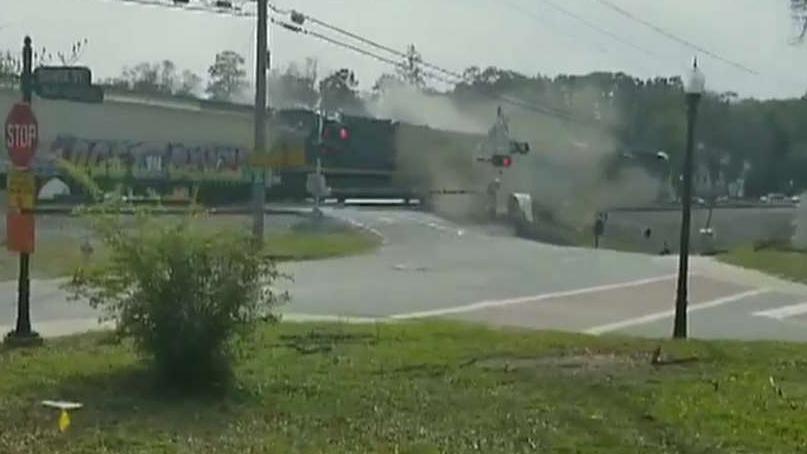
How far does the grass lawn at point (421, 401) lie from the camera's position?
8.26 meters

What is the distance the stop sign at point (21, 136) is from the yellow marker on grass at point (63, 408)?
5.52m

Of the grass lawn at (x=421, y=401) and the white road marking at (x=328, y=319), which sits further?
the white road marking at (x=328, y=319)

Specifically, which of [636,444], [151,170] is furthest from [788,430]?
[151,170]

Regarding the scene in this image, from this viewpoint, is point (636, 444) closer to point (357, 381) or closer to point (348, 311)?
point (357, 381)

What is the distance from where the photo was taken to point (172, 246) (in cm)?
1015

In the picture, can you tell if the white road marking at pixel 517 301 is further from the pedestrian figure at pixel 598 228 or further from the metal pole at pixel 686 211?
the pedestrian figure at pixel 598 228

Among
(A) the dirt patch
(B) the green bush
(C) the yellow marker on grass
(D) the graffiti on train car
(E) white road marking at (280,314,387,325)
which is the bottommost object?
(E) white road marking at (280,314,387,325)

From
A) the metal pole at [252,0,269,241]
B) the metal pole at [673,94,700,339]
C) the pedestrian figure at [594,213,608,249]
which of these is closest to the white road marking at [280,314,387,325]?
the metal pole at [673,94,700,339]

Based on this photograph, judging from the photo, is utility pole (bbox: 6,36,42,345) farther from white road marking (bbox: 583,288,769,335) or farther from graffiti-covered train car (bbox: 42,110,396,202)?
graffiti-covered train car (bbox: 42,110,396,202)

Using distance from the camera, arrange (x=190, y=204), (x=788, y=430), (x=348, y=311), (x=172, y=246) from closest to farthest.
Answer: (x=788, y=430)
(x=172, y=246)
(x=190, y=204)
(x=348, y=311)

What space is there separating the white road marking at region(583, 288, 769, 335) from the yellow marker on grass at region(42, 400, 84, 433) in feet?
35.5

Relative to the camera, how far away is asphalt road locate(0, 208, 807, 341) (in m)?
21.0

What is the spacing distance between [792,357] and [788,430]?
5.33 metres

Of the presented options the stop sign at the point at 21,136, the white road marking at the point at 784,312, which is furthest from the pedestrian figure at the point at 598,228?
the stop sign at the point at 21,136
